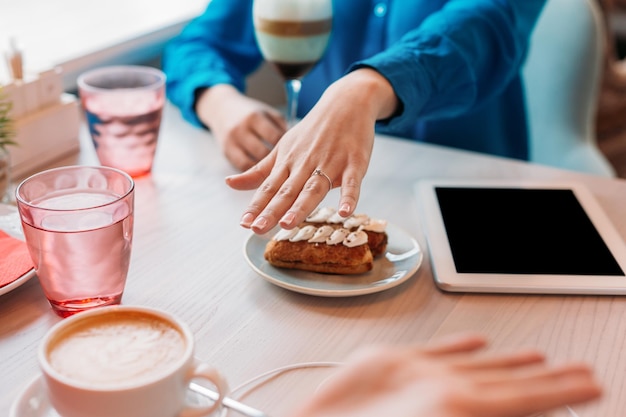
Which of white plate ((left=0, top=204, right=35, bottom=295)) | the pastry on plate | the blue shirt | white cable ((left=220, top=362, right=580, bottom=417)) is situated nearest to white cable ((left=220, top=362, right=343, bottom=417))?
white cable ((left=220, top=362, right=580, bottom=417))

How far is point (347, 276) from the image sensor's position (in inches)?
31.5

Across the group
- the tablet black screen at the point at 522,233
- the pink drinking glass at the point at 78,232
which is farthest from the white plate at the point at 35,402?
the tablet black screen at the point at 522,233

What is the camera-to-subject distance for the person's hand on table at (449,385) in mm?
426

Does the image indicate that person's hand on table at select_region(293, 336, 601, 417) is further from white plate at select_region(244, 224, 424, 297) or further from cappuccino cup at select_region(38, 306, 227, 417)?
white plate at select_region(244, 224, 424, 297)

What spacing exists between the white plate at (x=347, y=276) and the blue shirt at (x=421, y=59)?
0.82ft

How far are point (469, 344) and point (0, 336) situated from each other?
0.47 metres

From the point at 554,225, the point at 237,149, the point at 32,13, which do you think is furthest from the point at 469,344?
the point at 32,13

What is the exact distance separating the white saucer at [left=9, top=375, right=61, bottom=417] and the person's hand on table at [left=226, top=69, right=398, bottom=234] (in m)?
0.27

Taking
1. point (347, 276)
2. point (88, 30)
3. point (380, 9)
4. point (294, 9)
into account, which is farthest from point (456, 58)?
point (88, 30)

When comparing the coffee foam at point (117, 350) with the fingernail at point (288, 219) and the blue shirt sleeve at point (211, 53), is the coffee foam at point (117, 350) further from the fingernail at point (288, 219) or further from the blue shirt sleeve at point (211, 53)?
→ the blue shirt sleeve at point (211, 53)

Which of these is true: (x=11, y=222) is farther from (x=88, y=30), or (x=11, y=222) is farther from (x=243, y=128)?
(x=88, y=30)

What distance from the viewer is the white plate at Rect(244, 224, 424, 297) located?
0.77 meters

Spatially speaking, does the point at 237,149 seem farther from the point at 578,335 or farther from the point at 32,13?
the point at 32,13

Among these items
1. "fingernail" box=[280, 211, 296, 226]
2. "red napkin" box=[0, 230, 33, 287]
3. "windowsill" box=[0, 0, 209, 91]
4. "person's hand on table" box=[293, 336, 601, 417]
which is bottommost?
"windowsill" box=[0, 0, 209, 91]
